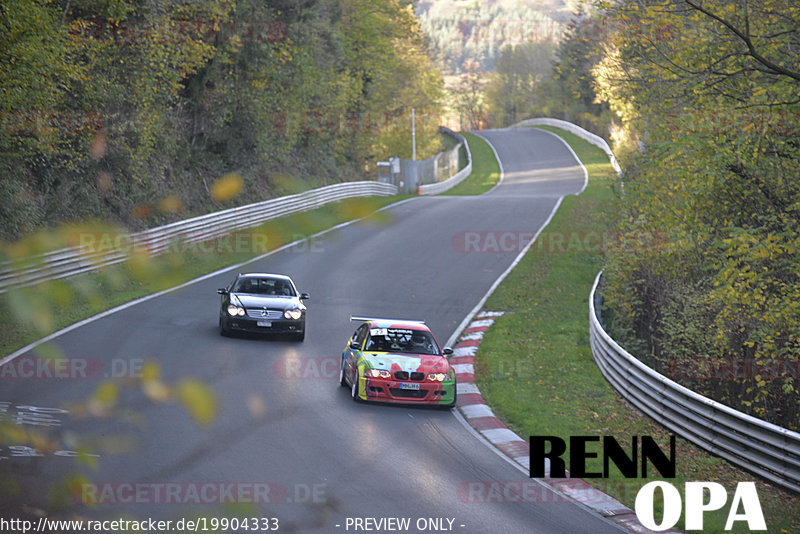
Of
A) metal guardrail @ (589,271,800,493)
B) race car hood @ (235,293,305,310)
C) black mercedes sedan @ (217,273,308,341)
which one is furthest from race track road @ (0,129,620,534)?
metal guardrail @ (589,271,800,493)

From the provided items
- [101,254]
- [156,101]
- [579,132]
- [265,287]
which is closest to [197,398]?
[101,254]

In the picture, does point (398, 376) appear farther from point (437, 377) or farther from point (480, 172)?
point (480, 172)

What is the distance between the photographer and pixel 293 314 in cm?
1812

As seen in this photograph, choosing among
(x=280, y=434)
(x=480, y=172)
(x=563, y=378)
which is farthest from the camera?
(x=480, y=172)

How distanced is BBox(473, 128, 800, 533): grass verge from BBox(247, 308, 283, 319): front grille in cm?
442

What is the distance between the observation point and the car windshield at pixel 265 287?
1875 centimetres

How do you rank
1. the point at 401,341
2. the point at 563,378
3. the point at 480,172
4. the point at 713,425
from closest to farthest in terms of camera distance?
the point at 713,425, the point at 401,341, the point at 563,378, the point at 480,172

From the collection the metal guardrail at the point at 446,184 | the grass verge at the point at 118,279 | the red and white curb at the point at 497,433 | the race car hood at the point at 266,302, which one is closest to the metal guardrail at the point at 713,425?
the red and white curb at the point at 497,433

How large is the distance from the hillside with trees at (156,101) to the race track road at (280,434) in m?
0.67

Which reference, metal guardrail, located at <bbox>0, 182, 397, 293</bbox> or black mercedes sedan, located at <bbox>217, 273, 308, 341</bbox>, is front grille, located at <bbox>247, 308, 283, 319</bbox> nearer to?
black mercedes sedan, located at <bbox>217, 273, 308, 341</bbox>

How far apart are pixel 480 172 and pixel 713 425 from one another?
6063 cm

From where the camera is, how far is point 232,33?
94.3 ft

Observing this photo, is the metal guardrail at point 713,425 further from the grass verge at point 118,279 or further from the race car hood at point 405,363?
the grass verge at point 118,279

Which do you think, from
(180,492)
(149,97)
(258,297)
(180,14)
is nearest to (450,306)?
(258,297)
